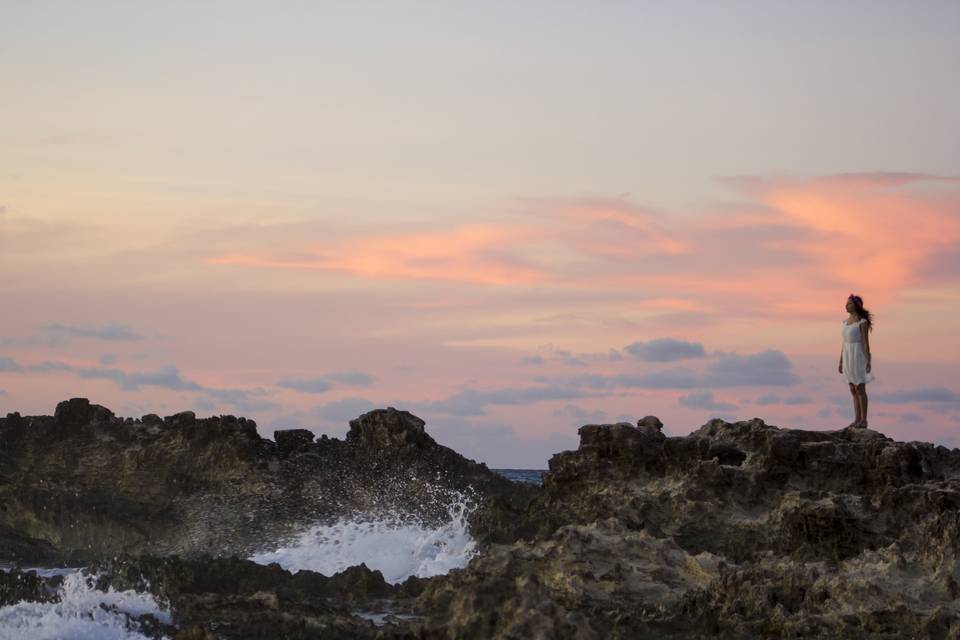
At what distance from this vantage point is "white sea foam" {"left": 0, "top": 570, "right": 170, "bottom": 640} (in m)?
11.2

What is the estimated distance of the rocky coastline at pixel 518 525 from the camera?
34.3ft

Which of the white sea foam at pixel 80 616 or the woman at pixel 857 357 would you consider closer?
the white sea foam at pixel 80 616

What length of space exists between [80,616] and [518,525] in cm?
638

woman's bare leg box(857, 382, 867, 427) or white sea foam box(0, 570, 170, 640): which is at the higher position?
woman's bare leg box(857, 382, 867, 427)

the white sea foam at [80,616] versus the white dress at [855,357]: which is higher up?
the white dress at [855,357]

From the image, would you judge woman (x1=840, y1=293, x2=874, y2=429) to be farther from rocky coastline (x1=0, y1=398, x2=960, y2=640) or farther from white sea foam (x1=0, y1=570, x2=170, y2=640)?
white sea foam (x1=0, y1=570, x2=170, y2=640)

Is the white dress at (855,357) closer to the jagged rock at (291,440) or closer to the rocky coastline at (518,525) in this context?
the rocky coastline at (518,525)

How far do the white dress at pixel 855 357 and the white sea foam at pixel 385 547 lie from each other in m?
5.26

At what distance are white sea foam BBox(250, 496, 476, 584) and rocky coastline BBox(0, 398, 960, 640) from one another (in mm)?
309

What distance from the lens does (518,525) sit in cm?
1656

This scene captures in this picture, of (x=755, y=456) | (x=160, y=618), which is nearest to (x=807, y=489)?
(x=755, y=456)

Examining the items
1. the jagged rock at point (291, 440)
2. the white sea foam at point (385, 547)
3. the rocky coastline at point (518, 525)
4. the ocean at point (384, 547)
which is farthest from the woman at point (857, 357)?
the jagged rock at point (291, 440)

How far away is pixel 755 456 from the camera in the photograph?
14469mm

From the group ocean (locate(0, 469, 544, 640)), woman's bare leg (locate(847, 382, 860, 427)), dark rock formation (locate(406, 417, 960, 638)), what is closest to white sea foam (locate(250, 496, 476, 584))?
ocean (locate(0, 469, 544, 640))
